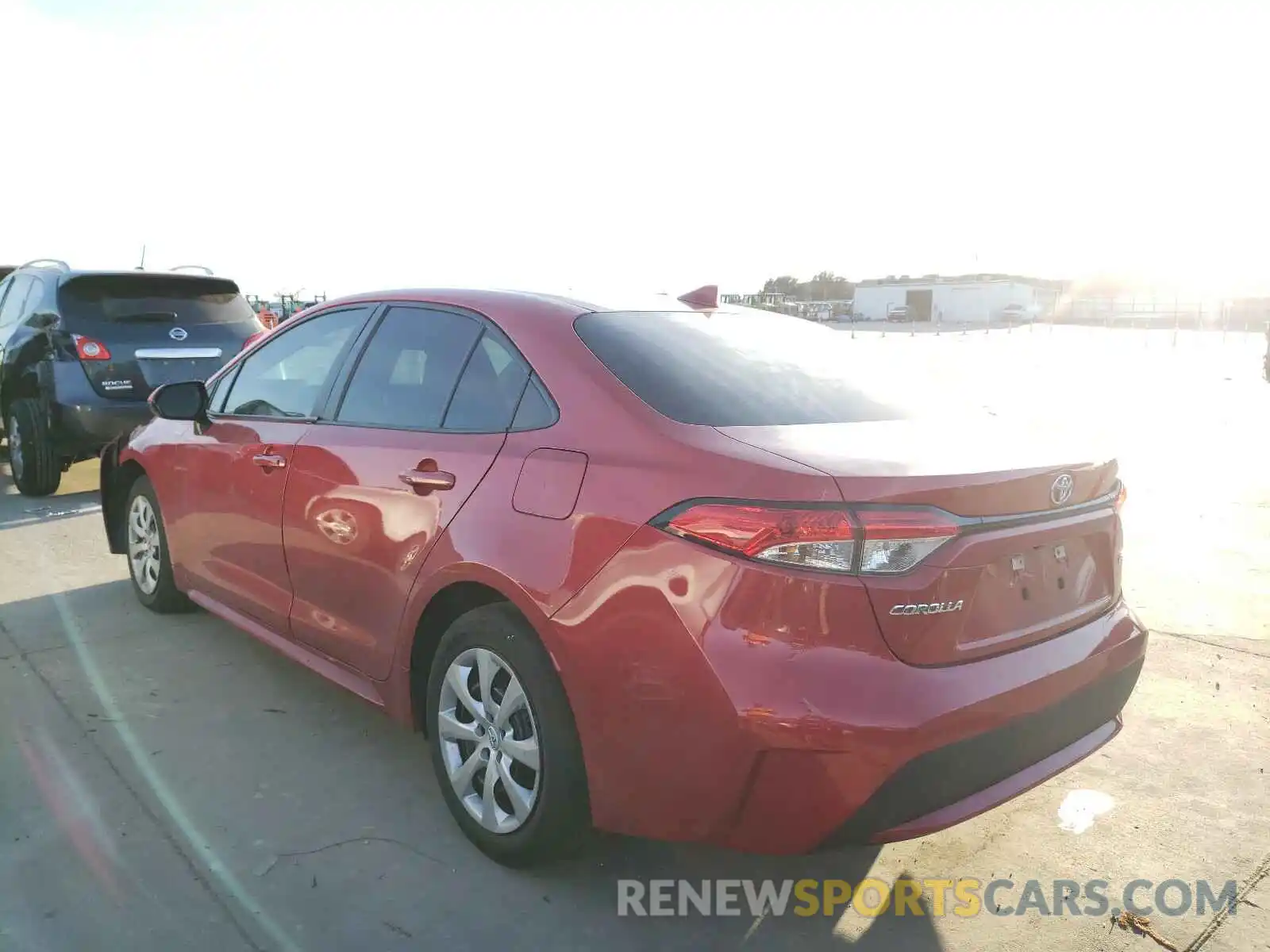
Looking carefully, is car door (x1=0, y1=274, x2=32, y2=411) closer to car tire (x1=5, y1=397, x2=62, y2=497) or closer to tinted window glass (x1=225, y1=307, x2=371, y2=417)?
car tire (x1=5, y1=397, x2=62, y2=497)

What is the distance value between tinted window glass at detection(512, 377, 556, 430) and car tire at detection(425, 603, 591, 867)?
497mm

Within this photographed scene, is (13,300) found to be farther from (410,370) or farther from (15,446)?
(410,370)

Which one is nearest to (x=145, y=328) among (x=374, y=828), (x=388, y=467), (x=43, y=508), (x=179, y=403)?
(x=43, y=508)

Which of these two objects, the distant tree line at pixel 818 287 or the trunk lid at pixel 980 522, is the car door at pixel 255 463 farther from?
the distant tree line at pixel 818 287

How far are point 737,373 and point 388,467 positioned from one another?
1.14m

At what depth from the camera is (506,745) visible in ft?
8.70

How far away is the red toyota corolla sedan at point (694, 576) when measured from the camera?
2.13m

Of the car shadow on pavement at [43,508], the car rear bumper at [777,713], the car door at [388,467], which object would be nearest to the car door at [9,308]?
the car shadow on pavement at [43,508]

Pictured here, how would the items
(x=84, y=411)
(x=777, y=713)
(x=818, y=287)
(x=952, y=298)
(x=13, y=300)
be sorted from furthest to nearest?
1. (x=818, y=287)
2. (x=952, y=298)
3. (x=13, y=300)
4. (x=84, y=411)
5. (x=777, y=713)

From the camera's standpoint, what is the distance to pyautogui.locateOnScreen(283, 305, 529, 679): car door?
287cm

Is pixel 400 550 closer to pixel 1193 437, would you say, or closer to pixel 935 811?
pixel 935 811

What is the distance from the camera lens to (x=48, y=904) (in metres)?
2.57

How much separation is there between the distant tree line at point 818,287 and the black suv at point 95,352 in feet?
379
